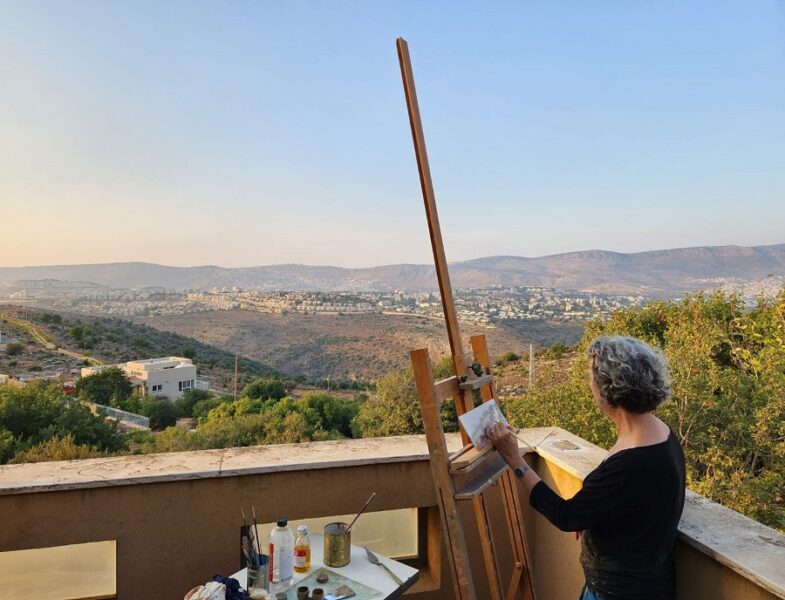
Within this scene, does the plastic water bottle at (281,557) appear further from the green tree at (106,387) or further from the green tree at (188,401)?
the green tree at (106,387)

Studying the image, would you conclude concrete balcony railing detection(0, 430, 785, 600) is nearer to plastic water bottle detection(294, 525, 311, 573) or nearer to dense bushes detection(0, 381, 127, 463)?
plastic water bottle detection(294, 525, 311, 573)

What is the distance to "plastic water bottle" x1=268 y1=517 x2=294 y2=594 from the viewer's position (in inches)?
61.2

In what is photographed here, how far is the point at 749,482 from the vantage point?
540 cm

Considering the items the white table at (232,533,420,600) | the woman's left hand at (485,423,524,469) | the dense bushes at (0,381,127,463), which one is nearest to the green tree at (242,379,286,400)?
the dense bushes at (0,381,127,463)

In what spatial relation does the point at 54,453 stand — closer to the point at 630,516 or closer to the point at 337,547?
the point at 337,547

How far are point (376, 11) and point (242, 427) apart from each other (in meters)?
8.57

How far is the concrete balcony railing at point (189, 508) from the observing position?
180cm

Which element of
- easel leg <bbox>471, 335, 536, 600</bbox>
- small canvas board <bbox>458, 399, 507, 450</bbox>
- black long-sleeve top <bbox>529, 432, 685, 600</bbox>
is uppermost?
small canvas board <bbox>458, 399, 507, 450</bbox>

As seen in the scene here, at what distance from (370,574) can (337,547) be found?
142 millimetres

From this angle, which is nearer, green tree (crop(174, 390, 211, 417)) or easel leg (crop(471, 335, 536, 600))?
easel leg (crop(471, 335, 536, 600))

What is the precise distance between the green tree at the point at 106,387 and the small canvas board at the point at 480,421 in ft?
67.5

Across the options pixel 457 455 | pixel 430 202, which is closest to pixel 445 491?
pixel 457 455

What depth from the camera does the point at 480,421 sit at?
1.57m

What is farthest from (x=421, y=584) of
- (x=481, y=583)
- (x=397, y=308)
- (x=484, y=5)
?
(x=397, y=308)
